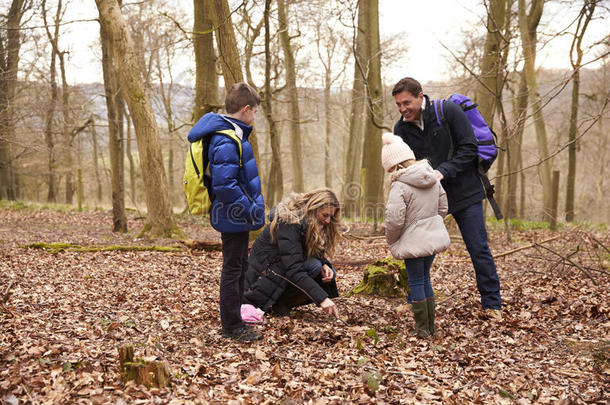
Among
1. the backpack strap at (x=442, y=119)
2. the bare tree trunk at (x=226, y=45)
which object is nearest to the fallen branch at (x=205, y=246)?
the bare tree trunk at (x=226, y=45)

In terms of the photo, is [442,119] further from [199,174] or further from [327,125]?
[327,125]

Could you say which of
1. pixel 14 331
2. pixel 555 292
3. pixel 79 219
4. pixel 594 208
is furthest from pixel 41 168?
pixel 594 208

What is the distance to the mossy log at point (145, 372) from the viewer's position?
2791 mm

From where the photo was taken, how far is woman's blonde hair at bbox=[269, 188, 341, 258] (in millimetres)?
4121

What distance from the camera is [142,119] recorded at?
9.31 m

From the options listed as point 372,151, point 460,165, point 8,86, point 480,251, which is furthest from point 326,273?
point 8,86

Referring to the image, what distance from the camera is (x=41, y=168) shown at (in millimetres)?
22281

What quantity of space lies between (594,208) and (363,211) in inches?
787

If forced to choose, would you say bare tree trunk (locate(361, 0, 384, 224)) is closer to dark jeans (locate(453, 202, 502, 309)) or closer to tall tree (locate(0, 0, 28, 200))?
tall tree (locate(0, 0, 28, 200))

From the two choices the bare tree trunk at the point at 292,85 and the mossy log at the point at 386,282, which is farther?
the bare tree trunk at the point at 292,85

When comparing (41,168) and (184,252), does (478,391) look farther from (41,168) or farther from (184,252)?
Answer: (41,168)

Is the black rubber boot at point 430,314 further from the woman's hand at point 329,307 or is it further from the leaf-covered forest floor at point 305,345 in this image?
the woman's hand at point 329,307

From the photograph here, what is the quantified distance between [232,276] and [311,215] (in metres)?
0.87

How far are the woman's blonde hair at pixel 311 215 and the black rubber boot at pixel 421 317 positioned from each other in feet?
3.19
